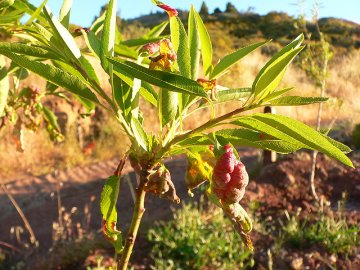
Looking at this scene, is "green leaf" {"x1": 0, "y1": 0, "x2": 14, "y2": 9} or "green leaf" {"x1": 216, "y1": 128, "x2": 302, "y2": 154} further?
"green leaf" {"x1": 0, "y1": 0, "x2": 14, "y2": 9}

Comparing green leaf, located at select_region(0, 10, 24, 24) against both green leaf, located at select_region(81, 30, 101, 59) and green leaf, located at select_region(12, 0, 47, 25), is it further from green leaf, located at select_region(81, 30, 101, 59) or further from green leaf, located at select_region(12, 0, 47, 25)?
green leaf, located at select_region(81, 30, 101, 59)

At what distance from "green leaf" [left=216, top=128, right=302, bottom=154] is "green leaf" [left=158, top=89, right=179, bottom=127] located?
0.07 metres

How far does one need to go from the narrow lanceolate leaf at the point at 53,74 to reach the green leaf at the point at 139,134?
69 mm

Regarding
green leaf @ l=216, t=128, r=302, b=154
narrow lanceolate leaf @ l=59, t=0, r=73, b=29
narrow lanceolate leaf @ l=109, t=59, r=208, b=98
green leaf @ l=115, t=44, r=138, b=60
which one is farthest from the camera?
green leaf @ l=115, t=44, r=138, b=60

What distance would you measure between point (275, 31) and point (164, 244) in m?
21.4

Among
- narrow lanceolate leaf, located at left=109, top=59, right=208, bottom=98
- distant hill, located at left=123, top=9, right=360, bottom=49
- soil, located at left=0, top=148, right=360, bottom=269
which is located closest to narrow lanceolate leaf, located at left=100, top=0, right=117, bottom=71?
narrow lanceolate leaf, located at left=109, top=59, right=208, bottom=98

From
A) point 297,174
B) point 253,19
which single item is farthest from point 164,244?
point 253,19

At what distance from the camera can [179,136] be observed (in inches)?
26.6

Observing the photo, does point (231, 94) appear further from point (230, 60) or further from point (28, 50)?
point (28, 50)

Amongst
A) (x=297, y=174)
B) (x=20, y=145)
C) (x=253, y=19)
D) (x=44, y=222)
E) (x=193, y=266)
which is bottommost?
(x=44, y=222)

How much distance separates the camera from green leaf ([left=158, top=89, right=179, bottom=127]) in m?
0.68

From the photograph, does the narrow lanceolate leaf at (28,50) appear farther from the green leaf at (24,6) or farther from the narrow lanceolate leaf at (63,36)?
the green leaf at (24,6)

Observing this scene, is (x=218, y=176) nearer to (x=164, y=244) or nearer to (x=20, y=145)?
(x=20, y=145)

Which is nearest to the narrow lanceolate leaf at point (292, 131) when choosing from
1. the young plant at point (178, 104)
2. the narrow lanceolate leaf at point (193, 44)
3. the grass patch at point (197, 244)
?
the young plant at point (178, 104)
